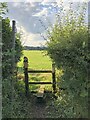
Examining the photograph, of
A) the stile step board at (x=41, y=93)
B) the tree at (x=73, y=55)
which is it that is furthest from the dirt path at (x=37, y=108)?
the tree at (x=73, y=55)

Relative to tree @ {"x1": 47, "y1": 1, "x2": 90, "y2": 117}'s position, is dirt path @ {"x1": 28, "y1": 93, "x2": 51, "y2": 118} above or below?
below

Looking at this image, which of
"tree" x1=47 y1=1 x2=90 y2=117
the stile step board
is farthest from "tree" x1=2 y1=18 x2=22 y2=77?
the stile step board

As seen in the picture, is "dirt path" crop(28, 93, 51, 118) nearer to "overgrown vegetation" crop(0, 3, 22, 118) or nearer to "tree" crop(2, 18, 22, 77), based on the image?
"overgrown vegetation" crop(0, 3, 22, 118)

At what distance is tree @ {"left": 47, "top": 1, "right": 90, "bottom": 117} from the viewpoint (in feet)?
16.4

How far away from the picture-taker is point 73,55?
16.6 feet

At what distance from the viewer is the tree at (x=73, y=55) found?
498 centimetres

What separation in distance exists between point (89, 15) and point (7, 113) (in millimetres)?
2349

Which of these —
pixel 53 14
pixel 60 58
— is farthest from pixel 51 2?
pixel 60 58

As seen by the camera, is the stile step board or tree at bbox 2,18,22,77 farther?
the stile step board

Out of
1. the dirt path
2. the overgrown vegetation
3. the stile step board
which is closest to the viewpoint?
the overgrown vegetation

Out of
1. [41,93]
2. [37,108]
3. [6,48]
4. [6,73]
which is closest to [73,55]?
[6,73]

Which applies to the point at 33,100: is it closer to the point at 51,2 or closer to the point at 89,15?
the point at 51,2

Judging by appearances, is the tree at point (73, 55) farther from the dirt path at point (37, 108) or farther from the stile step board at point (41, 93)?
the stile step board at point (41, 93)

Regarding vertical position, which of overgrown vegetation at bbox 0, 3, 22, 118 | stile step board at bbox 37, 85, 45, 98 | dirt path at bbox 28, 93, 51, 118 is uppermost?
overgrown vegetation at bbox 0, 3, 22, 118
